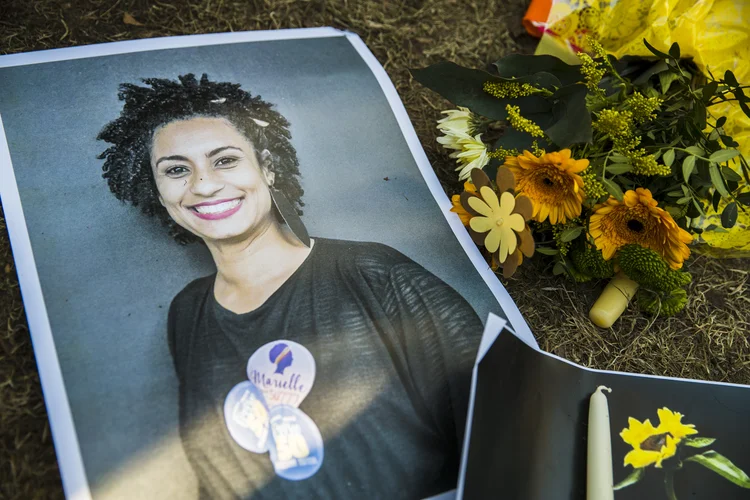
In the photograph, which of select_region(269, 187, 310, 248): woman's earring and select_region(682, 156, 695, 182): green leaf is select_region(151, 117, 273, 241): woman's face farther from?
select_region(682, 156, 695, 182): green leaf

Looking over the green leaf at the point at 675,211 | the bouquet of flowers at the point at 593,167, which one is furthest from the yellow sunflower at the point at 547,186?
the green leaf at the point at 675,211

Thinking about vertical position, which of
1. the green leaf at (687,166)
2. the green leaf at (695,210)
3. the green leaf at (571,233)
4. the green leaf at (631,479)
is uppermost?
the green leaf at (687,166)

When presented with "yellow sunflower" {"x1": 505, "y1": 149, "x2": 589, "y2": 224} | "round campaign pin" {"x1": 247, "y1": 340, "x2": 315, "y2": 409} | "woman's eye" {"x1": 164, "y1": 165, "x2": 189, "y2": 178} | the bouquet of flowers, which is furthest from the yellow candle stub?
"woman's eye" {"x1": 164, "y1": 165, "x2": 189, "y2": 178}

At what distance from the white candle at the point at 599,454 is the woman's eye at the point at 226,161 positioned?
37 cm

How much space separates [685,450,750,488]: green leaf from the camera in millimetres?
480

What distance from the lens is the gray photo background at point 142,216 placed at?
1.40 ft

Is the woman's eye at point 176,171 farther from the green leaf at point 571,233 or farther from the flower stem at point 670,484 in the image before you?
the flower stem at point 670,484

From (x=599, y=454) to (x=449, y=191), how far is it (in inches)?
11.1

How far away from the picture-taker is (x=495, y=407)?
453 millimetres

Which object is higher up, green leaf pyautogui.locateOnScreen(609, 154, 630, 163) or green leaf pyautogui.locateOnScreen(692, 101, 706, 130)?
green leaf pyautogui.locateOnScreen(692, 101, 706, 130)

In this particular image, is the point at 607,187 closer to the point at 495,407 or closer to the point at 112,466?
the point at 495,407

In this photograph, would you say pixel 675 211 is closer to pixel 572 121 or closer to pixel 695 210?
pixel 695 210

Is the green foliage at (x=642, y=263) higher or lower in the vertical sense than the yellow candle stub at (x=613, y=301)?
higher

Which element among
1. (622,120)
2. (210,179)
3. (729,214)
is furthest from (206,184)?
(729,214)
